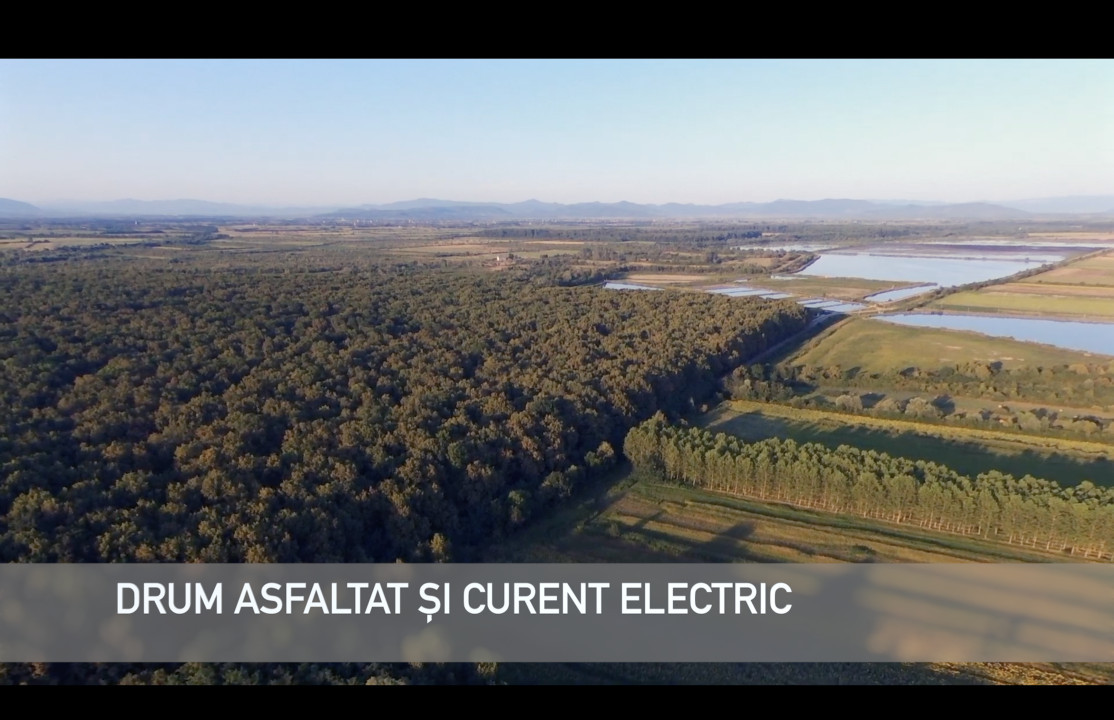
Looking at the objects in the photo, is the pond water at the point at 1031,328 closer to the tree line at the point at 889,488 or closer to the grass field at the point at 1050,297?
the grass field at the point at 1050,297

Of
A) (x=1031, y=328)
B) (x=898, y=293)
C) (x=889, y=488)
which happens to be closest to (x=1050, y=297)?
(x=898, y=293)

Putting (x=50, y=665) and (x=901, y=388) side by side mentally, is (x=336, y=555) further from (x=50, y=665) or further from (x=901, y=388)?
(x=901, y=388)

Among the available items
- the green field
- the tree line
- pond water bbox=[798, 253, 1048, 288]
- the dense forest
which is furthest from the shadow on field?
pond water bbox=[798, 253, 1048, 288]

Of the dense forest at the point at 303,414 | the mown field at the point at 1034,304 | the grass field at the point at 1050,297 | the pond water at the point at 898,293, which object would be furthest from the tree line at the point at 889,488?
the pond water at the point at 898,293

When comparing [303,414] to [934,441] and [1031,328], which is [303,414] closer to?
[934,441]

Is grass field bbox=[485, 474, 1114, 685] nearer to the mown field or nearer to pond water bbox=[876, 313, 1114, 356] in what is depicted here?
pond water bbox=[876, 313, 1114, 356]
